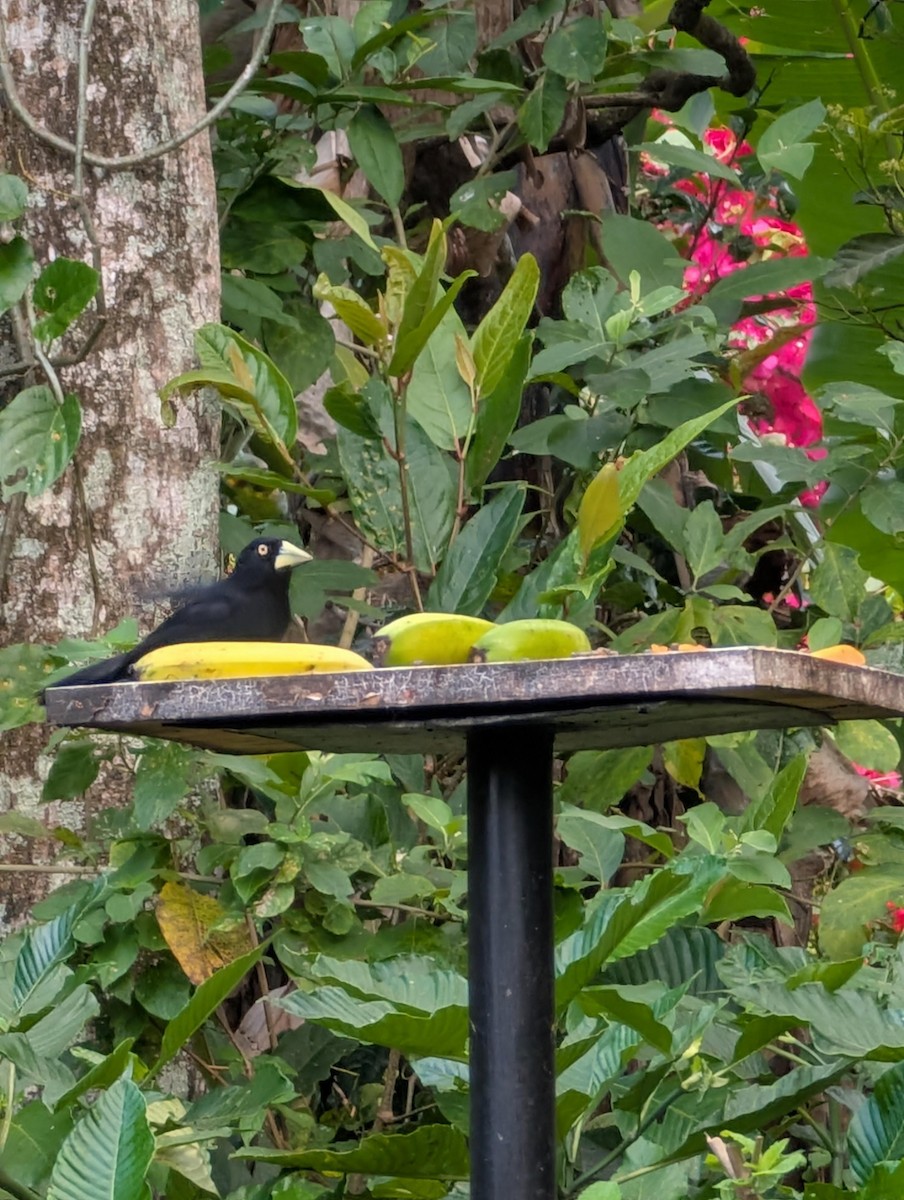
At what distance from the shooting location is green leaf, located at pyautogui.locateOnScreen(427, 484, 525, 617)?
188 cm

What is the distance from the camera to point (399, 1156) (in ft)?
4.43

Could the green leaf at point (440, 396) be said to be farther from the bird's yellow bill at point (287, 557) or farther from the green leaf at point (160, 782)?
the green leaf at point (160, 782)

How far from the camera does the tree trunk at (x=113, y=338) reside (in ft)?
6.73

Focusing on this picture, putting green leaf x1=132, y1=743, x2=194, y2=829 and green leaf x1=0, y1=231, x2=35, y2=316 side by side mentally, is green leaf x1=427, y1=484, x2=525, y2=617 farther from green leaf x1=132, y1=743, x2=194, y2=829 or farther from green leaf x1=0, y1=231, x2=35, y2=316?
green leaf x1=0, y1=231, x2=35, y2=316

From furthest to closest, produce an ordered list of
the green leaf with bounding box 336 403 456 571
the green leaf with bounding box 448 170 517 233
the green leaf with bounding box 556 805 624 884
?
the green leaf with bounding box 448 170 517 233 < the green leaf with bounding box 336 403 456 571 < the green leaf with bounding box 556 805 624 884

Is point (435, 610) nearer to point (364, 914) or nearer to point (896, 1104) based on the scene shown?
point (364, 914)

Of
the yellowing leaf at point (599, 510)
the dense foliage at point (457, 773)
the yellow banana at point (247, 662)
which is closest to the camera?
the yellow banana at point (247, 662)

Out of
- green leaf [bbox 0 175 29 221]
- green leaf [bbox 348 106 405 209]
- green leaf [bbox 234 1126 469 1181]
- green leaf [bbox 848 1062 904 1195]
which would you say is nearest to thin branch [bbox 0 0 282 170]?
green leaf [bbox 0 175 29 221]

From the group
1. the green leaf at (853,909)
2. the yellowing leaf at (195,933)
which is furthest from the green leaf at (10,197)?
the green leaf at (853,909)

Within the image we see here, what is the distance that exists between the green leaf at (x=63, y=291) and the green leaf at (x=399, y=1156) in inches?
39.5

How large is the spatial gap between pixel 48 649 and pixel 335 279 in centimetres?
97

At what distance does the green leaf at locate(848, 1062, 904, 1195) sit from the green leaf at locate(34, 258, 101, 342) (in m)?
1.22

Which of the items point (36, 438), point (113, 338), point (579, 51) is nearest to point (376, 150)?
point (579, 51)

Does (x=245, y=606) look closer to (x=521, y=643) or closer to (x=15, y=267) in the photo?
(x=15, y=267)
